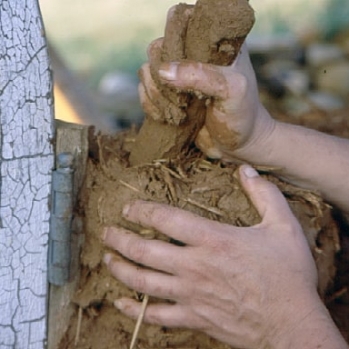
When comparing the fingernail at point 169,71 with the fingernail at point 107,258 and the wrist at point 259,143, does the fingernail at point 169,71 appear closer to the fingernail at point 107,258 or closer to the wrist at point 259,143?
the wrist at point 259,143

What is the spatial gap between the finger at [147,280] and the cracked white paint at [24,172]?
161 millimetres

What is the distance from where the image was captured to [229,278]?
180 cm

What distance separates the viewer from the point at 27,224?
5.89 feet

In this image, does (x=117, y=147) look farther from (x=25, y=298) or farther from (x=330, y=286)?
(x=330, y=286)

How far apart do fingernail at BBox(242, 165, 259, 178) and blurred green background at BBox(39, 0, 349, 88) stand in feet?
11.7

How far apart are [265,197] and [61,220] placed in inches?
17.2

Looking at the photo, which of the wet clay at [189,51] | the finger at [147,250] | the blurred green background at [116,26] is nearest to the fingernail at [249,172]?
the wet clay at [189,51]

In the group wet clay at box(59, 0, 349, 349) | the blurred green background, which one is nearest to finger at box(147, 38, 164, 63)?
wet clay at box(59, 0, 349, 349)

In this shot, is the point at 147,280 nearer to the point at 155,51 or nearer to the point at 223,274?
the point at 223,274

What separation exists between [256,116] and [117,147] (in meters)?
0.36

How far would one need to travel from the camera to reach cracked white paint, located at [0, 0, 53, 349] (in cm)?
171

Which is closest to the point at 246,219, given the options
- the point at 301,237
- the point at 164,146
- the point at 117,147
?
the point at 301,237

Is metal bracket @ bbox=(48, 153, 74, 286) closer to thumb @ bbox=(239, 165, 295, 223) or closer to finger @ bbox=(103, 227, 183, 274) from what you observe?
finger @ bbox=(103, 227, 183, 274)

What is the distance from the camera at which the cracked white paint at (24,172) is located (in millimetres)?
1714
